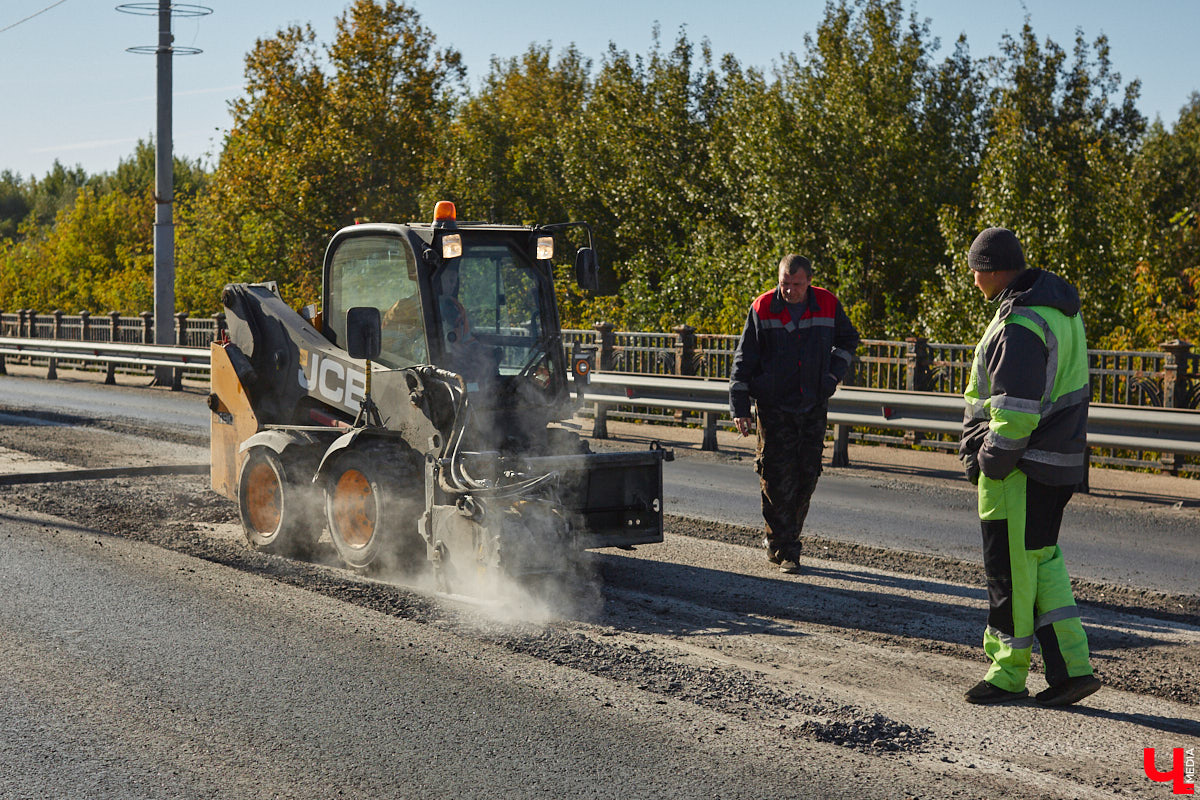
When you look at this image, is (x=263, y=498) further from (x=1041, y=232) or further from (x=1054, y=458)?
(x=1041, y=232)

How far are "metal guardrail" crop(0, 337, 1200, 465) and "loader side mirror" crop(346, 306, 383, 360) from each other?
5.18ft

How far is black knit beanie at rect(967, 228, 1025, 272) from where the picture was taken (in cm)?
475

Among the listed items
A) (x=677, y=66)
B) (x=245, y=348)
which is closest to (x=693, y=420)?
(x=245, y=348)

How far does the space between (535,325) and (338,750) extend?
3746mm

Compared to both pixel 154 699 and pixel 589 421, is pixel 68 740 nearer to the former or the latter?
pixel 154 699

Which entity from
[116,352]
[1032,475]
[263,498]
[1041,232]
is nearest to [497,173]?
[116,352]

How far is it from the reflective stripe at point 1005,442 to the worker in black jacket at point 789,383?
253 centimetres

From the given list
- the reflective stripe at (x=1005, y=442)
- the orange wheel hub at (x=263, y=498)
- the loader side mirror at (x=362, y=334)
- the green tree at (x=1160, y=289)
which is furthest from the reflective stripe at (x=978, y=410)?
the green tree at (x=1160, y=289)

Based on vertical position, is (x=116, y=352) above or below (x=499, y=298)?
below

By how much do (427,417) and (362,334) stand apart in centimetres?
59

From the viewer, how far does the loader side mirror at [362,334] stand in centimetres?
655

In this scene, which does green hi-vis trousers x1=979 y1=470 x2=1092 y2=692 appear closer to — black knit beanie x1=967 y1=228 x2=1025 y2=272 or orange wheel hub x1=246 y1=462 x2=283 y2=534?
black knit beanie x1=967 y1=228 x2=1025 y2=272

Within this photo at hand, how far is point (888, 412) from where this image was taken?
40.5 feet

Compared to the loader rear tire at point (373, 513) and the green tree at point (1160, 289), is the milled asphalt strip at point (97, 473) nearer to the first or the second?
the loader rear tire at point (373, 513)
